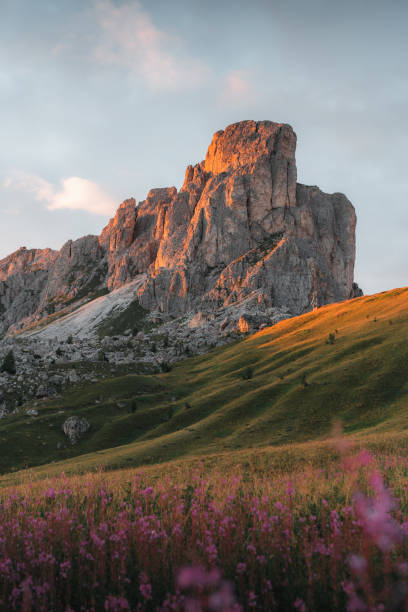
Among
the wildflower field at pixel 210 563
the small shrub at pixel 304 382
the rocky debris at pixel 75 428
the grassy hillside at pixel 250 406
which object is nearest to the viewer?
the wildflower field at pixel 210 563

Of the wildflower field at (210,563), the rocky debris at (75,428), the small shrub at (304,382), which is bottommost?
the rocky debris at (75,428)

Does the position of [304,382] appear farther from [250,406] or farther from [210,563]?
[210,563]

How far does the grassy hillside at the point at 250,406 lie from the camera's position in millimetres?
33000

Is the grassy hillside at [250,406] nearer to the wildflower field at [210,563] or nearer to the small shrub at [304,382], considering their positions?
the small shrub at [304,382]

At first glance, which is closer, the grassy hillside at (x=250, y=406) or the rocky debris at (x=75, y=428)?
the grassy hillside at (x=250, y=406)

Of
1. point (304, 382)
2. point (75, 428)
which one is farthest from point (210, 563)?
point (75, 428)

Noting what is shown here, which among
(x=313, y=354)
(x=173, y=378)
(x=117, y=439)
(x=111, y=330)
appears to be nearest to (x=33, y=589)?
(x=117, y=439)

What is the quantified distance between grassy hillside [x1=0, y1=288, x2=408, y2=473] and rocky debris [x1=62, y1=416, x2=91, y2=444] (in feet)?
3.35

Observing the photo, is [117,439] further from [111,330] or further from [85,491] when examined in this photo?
[111,330]

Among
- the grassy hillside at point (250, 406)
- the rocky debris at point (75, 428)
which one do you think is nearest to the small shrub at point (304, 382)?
the grassy hillside at point (250, 406)

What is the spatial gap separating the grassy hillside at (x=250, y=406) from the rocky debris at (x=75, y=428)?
1021 mm

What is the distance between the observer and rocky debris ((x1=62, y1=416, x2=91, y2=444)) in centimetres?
4730

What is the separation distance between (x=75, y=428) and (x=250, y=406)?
74.8 ft

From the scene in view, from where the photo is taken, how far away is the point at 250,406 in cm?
4188
